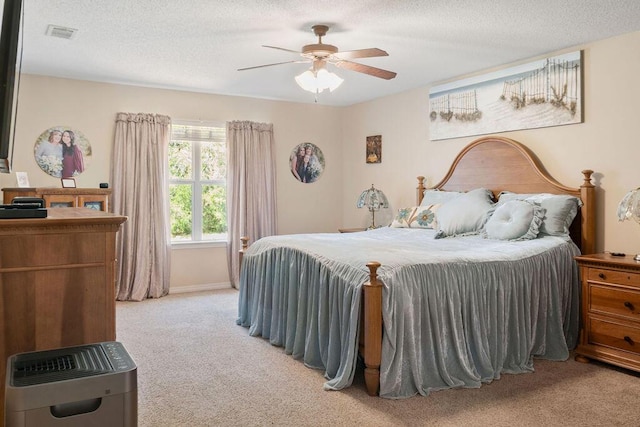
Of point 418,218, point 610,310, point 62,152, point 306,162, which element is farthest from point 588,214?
point 62,152

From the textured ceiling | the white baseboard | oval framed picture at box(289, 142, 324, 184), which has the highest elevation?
the textured ceiling

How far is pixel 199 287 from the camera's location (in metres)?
5.84

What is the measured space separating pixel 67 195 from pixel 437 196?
11.7 feet

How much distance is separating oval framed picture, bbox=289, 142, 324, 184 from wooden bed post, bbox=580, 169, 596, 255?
3.45m

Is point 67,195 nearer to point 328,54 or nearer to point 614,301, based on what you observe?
point 328,54

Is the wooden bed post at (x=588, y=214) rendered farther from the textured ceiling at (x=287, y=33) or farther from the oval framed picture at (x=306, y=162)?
the oval framed picture at (x=306, y=162)

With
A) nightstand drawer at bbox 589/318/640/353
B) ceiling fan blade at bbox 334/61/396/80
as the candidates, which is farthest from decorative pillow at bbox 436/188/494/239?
ceiling fan blade at bbox 334/61/396/80

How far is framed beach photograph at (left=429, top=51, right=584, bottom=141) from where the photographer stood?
398 cm

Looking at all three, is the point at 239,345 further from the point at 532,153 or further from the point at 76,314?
the point at 532,153

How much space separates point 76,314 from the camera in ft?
5.45

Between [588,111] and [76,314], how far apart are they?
384 cm

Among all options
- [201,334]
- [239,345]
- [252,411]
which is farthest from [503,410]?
[201,334]

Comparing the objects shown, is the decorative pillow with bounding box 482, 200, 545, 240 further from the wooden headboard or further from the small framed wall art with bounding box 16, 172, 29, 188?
the small framed wall art with bounding box 16, 172, 29, 188

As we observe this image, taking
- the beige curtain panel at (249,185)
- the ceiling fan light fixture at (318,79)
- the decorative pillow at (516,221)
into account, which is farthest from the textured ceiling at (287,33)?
the decorative pillow at (516,221)
